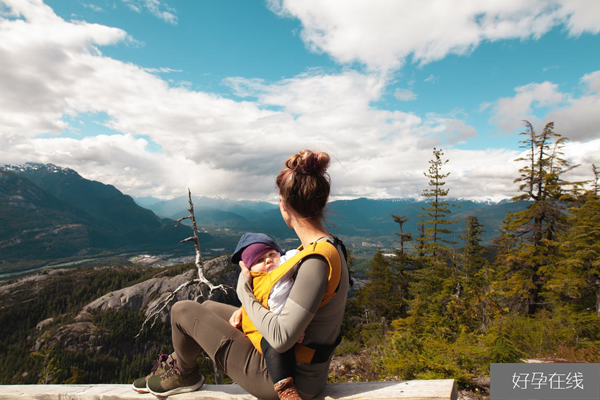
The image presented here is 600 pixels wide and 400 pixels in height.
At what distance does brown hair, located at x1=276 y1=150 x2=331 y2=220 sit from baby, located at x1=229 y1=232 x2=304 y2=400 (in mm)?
379

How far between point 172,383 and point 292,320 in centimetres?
191

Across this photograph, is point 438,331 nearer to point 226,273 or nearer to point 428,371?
point 428,371

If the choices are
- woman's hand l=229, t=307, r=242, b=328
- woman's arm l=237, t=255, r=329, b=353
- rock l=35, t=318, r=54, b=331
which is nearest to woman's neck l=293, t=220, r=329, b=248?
woman's arm l=237, t=255, r=329, b=353

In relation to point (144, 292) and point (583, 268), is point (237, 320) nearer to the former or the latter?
point (583, 268)

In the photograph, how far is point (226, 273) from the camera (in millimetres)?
78188

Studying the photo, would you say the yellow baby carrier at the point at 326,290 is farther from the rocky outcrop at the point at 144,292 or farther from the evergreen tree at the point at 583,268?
the rocky outcrop at the point at 144,292

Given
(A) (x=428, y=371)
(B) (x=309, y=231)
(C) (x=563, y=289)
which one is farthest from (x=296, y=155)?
(C) (x=563, y=289)

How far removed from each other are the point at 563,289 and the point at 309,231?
17.5 meters

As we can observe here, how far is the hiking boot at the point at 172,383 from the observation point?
9.19 feet

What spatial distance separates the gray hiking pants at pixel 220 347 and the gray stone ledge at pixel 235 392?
11.4 inches

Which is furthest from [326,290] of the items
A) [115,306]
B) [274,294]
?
[115,306]

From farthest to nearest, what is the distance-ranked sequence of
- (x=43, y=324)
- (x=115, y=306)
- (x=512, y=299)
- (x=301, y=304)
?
(x=43, y=324) < (x=115, y=306) < (x=512, y=299) < (x=301, y=304)

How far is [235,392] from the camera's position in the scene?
2.71 meters

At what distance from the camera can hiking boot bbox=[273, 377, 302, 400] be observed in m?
2.11
